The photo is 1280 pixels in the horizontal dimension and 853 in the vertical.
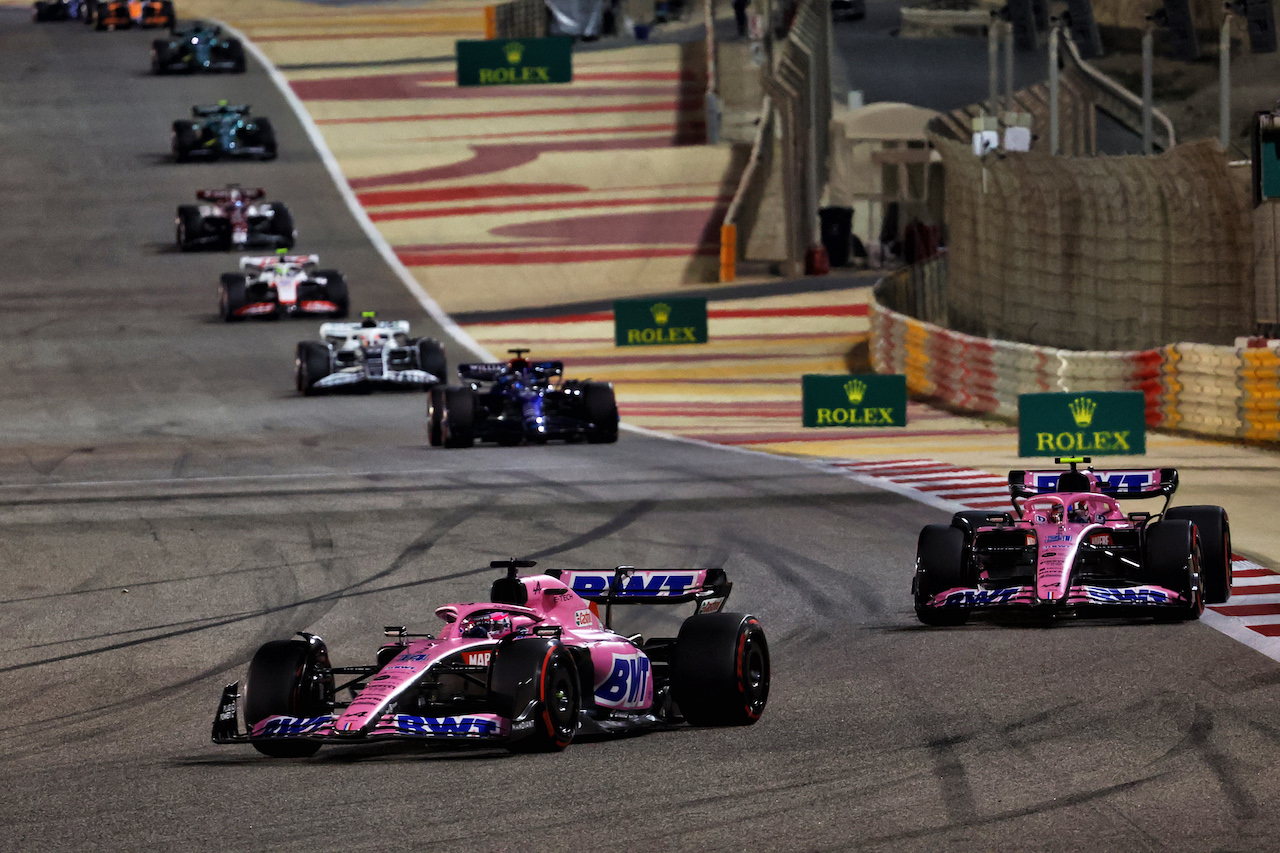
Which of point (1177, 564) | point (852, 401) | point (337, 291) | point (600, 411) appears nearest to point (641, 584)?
point (1177, 564)

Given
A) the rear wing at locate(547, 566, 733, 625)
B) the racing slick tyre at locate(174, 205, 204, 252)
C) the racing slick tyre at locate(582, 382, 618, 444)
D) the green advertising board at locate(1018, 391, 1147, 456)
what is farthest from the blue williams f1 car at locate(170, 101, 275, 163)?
the rear wing at locate(547, 566, 733, 625)

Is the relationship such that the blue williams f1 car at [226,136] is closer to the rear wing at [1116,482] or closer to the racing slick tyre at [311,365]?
the racing slick tyre at [311,365]

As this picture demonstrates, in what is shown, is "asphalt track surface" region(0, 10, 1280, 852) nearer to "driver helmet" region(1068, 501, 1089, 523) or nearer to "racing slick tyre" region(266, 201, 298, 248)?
"driver helmet" region(1068, 501, 1089, 523)

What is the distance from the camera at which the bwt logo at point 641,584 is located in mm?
11445

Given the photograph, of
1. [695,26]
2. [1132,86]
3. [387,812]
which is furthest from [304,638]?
[695,26]

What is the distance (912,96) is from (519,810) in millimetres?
48052

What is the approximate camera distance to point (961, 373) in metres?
27.8

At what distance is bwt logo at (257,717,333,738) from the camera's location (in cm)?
973

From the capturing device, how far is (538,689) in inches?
383

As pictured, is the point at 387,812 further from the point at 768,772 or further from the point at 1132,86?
the point at 1132,86

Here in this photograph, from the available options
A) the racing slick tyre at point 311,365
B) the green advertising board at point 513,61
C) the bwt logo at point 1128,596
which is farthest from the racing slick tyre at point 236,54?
the bwt logo at point 1128,596

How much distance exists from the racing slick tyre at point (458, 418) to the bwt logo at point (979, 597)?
11329 mm

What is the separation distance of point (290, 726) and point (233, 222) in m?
34.3

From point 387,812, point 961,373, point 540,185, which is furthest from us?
point 540,185
